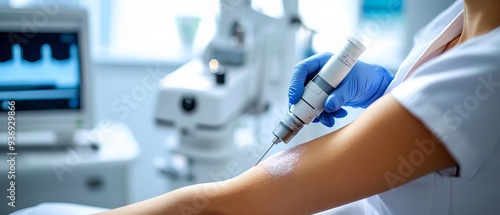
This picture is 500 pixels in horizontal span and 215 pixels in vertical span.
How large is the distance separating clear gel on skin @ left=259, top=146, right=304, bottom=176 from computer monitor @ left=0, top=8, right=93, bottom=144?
3.27ft

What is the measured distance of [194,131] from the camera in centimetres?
161

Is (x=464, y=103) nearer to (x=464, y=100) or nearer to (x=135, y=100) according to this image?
(x=464, y=100)

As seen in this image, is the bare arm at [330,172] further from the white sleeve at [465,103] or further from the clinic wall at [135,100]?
the clinic wall at [135,100]

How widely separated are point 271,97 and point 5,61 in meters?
0.90

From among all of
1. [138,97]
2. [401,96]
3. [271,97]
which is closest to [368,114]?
[401,96]

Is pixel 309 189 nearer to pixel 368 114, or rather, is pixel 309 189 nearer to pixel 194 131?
→ pixel 368 114

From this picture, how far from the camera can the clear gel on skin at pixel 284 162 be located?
2.65 ft

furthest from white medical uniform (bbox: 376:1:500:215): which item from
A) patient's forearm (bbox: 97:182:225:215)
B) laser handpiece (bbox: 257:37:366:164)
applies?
patient's forearm (bbox: 97:182:225:215)

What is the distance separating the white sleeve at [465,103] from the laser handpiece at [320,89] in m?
0.17

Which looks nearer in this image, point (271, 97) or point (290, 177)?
point (290, 177)

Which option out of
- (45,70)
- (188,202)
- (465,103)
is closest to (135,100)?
(45,70)

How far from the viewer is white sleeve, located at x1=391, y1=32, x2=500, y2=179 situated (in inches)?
26.3

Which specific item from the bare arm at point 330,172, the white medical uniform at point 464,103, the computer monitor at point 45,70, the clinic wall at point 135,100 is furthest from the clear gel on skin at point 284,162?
the clinic wall at point 135,100

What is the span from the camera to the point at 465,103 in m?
0.68
